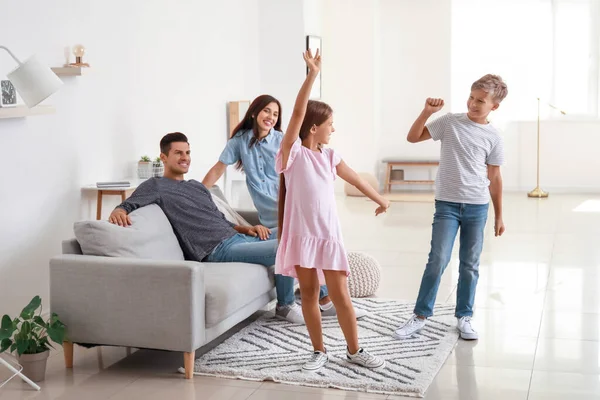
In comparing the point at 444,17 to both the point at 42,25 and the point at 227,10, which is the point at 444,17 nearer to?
the point at 227,10

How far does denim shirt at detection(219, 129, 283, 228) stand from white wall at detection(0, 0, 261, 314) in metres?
0.84

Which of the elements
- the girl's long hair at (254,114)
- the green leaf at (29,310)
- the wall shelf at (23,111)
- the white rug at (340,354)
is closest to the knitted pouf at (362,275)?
the white rug at (340,354)

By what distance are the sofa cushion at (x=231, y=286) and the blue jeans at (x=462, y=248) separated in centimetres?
83

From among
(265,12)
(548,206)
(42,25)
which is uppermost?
(265,12)

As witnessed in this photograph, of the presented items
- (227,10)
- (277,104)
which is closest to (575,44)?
(227,10)

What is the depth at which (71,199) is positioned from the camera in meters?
5.09

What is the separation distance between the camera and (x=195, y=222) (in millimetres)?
4758

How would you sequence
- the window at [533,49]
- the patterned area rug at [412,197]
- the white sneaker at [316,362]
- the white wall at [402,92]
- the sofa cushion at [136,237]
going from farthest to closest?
the white wall at [402,92] < the window at [533,49] < the patterned area rug at [412,197] < the sofa cushion at [136,237] < the white sneaker at [316,362]

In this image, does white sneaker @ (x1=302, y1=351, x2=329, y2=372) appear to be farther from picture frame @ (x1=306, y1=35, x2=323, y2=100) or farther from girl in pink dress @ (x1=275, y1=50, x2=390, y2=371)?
picture frame @ (x1=306, y1=35, x2=323, y2=100)

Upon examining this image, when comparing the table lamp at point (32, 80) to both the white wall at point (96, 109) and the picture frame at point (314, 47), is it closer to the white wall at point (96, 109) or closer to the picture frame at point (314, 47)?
the white wall at point (96, 109)

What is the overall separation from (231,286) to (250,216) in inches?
53.8

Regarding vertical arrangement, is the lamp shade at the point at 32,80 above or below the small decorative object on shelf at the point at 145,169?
above

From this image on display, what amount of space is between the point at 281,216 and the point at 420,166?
6.96 m

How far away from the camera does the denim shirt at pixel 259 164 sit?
5160mm
